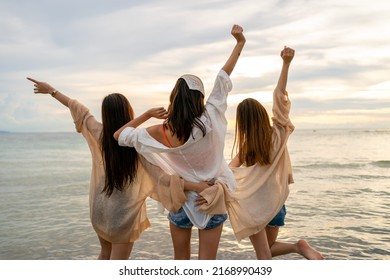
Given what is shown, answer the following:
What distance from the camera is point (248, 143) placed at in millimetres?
3838

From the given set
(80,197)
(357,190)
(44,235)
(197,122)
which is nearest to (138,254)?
(44,235)

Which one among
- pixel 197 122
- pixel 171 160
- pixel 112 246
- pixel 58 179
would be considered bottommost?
pixel 58 179

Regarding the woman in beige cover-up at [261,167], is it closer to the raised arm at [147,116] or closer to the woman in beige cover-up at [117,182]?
the woman in beige cover-up at [117,182]

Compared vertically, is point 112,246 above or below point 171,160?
below

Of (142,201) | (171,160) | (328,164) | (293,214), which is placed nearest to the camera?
(171,160)

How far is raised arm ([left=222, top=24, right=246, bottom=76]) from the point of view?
3340 millimetres

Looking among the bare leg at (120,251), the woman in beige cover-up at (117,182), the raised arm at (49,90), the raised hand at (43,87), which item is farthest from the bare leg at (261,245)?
the raised hand at (43,87)

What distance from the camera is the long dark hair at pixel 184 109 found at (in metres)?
3.12

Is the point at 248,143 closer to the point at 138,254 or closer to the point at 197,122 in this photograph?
the point at 197,122

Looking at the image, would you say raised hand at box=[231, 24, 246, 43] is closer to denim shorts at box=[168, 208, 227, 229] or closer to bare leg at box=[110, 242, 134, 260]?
denim shorts at box=[168, 208, 227, 229]

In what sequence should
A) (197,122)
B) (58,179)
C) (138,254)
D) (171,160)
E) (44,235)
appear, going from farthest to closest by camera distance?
(58,179) < (44,235) < (138,254) < (171,160) < (197,122)

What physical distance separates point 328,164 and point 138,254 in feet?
49.9

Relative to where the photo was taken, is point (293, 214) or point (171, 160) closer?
point (171, 160)

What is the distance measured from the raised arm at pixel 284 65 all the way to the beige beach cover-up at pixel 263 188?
106 mm
